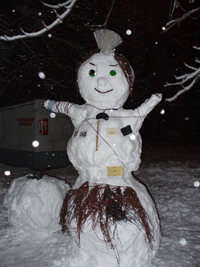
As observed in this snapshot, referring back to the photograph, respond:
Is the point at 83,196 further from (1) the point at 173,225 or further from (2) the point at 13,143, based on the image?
(2) the point at 13,143

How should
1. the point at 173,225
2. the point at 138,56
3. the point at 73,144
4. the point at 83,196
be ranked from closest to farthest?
the point at 83,196 < the point at 73,144 < the point at 173,225 < the point at 138,56

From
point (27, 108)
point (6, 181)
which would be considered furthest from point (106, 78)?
point (27, 108)

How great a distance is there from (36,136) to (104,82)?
18.1 ft

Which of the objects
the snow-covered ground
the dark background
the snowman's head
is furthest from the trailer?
the snowman's head

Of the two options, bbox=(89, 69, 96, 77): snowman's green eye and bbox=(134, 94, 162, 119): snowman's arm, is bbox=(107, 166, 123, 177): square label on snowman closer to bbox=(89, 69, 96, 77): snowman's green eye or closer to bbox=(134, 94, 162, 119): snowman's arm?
bbox=(134, 94, 162, 119): snowman's arm

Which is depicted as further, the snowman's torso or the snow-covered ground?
the snow-covered ground

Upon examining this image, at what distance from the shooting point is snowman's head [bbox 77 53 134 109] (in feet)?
9.74

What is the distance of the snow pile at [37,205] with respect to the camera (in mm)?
3434

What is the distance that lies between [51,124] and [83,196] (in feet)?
18.9

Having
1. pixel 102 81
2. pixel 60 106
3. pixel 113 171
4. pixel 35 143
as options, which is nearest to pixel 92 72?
pixel 102 81

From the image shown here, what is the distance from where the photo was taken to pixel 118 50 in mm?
10141

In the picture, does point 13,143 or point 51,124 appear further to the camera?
point 13,143

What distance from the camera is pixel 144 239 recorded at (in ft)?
9.02

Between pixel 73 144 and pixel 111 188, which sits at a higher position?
pixel 73 144
